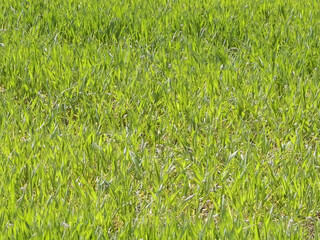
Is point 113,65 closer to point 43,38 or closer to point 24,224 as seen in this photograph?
point 43,38

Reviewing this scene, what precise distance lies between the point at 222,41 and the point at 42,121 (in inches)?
71.2

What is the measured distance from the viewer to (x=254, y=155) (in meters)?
3.07

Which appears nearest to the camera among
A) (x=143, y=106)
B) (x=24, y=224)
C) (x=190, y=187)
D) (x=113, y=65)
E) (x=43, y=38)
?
(x=24, y=224)

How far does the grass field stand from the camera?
8.58 ft

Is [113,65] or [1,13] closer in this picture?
[113,65]

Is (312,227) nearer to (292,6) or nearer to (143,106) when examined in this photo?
(143,106)

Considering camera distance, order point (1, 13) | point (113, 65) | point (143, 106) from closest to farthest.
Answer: point (143, 106)
point (113, 65)
point (1, 13)

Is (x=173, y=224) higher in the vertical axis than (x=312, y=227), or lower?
higher

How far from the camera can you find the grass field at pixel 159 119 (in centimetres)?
262

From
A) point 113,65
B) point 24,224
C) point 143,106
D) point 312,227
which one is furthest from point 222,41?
point 24,224

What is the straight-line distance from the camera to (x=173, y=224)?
2.42 metres

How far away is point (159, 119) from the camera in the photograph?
3.47 metres

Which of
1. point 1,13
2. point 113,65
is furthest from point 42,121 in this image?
point 1,13

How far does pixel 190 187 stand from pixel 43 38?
213cm
